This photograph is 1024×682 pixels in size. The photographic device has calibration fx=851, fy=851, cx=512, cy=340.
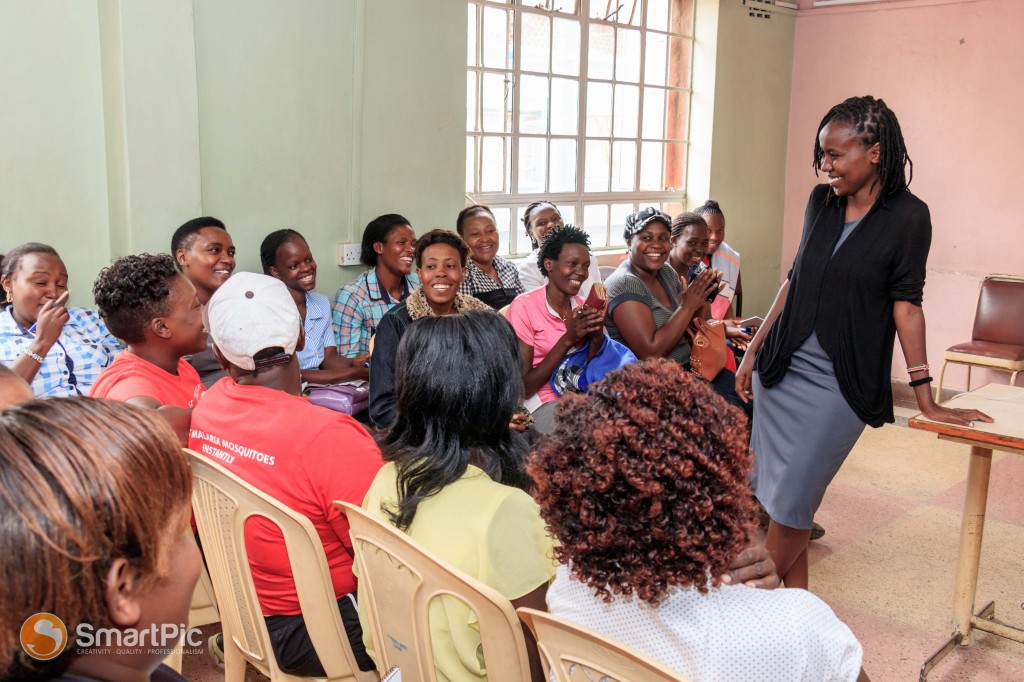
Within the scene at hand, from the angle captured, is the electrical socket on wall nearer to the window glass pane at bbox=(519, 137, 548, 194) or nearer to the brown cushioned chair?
the window glass pane at bbox=(519, 137, 548, 194)

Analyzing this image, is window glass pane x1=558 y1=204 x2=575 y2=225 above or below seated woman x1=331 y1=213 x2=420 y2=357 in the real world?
above

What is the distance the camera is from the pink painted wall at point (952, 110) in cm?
574

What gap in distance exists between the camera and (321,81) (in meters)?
3.94

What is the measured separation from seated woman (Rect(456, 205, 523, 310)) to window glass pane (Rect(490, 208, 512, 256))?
842 mm

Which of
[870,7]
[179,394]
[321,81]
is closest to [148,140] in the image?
[321,81]

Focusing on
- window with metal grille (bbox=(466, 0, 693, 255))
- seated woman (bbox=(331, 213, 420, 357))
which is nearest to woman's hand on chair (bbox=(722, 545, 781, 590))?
seated woman (bbox=(331, 213, 420, 357))

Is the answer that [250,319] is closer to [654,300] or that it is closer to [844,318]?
[844,318]

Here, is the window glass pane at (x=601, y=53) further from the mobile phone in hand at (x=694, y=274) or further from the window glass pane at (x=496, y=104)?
the mobile phone in hand at (x=694, y=274)

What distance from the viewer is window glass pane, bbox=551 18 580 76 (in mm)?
5527

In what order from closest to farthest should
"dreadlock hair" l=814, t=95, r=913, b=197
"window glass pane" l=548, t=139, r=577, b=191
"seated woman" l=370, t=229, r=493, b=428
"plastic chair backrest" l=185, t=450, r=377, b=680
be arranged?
"plastic chair backrest" l=185, t=450, r=377, b=680 < "dreadlock hair" l=814, t=95, r=913, b=197 < "seated woman" l=370, t=229, r=493, b=428 < "window glass pane" l=548, t=139, r=577, b=191

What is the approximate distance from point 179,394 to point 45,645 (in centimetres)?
152

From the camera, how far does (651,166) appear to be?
6.38m

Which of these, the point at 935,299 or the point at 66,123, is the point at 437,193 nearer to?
the point at 66,123

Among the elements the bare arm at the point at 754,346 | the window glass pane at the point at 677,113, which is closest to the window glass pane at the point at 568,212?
the window glass pane at the point at 677,113
